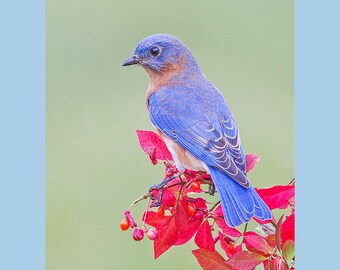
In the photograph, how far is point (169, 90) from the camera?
2570 millimetres

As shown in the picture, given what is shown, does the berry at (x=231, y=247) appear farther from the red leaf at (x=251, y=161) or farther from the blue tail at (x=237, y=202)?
the red leaf at (x=251, y=161)

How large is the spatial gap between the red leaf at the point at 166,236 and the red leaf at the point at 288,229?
299 mm

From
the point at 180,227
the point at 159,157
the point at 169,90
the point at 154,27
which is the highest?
the point at 154,27

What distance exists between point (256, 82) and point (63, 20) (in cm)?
69

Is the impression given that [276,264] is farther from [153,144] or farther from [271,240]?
A: [153,144]

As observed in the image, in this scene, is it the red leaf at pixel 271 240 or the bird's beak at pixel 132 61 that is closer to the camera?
the red leaf at pixel 271 240

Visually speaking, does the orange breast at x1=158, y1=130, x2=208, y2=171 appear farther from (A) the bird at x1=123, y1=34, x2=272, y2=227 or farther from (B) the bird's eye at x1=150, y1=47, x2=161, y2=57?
(B) the bird's eye at x1=150, y1=47, x2=161, y2=57

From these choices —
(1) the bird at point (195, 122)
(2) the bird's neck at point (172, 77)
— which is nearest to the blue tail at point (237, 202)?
(1) the bird at point (195, 122)

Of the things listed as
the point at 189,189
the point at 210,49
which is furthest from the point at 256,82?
the point at 189,189

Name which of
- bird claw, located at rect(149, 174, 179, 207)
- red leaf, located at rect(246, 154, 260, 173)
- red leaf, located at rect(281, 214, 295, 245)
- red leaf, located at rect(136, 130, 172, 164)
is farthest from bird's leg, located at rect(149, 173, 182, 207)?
red leaf, located at rect(281, 214, 295, 245)

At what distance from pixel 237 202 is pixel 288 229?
0.16 meters

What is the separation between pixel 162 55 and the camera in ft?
8.45

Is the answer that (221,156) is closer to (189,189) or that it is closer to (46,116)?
(189,189)

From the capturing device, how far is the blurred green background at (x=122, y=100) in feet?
8.16
